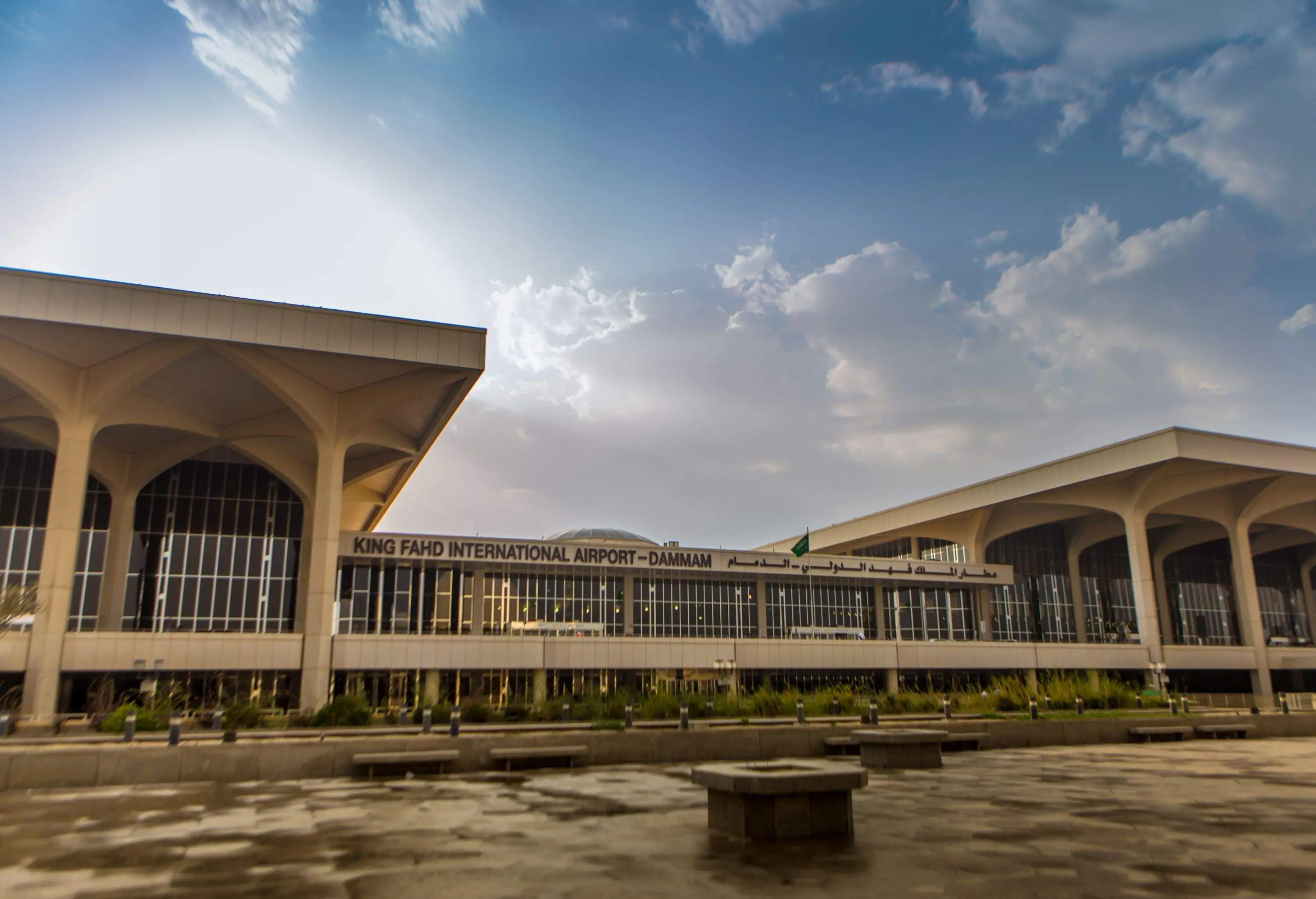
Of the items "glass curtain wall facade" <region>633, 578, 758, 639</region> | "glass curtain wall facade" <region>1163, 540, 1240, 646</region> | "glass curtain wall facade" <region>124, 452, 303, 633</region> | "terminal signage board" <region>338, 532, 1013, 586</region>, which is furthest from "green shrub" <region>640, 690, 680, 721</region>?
"glass curtain wall facade" <region>1163, 540, 1240, 646</region>

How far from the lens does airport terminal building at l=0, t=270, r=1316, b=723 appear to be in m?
33.9

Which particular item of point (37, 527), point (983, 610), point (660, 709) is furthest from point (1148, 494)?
point (37, 527)

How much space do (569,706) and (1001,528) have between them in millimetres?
43906

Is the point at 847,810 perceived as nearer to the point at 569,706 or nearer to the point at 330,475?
the point at 569,706

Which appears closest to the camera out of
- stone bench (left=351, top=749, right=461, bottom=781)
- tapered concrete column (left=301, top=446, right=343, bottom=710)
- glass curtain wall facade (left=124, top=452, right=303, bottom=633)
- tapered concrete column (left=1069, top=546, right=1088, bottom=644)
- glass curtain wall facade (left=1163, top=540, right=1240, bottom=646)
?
stone bench (left=351, top=749, right=461, bottom=781)

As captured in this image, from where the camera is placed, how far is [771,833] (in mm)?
9781

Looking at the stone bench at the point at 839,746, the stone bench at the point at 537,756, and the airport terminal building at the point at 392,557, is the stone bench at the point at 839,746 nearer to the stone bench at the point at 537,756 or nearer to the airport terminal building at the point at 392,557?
the stone bench at the point at 537,756

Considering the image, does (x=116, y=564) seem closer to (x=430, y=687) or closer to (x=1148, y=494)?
(x=430, y=687)

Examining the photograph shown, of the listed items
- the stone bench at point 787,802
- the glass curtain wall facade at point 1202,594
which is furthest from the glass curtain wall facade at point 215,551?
the glass curtain wall facade at point 1202,594

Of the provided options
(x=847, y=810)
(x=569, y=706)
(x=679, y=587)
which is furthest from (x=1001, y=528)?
(x=847, y=810)

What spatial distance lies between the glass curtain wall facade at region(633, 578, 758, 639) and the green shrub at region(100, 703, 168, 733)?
26.0 metres

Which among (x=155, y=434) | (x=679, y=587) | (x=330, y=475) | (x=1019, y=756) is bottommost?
(x=1019, y=756)

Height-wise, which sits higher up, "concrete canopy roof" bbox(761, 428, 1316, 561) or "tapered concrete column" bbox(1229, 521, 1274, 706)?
"concrete canopy roof" bbox(761, 428, 1316, 561)

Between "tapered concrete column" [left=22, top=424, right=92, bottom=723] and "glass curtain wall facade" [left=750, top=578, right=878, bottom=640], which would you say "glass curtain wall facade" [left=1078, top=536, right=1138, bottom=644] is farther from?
"tapered concrete column" [left=22, top=424, right=92, bottom=723]
